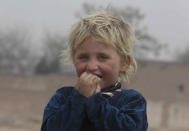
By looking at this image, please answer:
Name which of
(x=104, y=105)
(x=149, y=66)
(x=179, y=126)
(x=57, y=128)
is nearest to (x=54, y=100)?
(x=57, y=128)

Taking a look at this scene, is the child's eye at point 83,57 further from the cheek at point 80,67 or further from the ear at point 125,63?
the ear at point 125,63

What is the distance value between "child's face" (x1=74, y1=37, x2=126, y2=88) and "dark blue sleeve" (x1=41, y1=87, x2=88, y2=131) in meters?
0.13

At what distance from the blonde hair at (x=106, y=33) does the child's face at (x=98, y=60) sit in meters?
A: 0.02

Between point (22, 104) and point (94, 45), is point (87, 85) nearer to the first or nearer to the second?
point (94, 45)

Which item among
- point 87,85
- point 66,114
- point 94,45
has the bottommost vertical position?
point 66,114

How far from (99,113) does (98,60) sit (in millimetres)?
241

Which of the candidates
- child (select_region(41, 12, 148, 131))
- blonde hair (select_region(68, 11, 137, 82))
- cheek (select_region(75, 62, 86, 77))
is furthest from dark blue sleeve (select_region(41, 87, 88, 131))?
blonde hair (select_region(68, 11, 137, 82))

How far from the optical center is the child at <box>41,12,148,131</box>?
1331mm

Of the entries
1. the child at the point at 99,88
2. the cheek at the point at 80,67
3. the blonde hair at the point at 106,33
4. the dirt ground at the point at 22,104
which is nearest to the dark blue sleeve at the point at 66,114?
the child at the point at 99,88

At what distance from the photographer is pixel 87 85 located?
4.39 feet

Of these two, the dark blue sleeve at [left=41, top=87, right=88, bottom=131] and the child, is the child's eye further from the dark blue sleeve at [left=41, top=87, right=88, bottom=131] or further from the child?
the dark blue sleeve at [left=41, top=87, right=88, bottom=131]

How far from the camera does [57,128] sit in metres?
1.39

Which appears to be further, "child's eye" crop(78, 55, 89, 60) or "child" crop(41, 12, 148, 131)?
"child's eye" crop(78, 55, 89, 60)

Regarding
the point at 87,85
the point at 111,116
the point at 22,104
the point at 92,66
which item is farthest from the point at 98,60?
the point at 22,104
